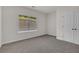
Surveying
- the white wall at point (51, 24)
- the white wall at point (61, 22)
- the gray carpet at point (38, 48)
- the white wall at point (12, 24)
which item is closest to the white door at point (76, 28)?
the gray carpet at point (38, 48)

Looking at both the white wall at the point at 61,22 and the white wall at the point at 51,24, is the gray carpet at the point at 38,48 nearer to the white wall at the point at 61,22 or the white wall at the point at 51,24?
the white wall at the point at 61,22

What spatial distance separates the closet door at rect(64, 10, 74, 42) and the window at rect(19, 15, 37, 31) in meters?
2.89

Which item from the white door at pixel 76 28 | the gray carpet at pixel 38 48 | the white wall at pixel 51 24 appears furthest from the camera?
the white wall at pixel 51 24

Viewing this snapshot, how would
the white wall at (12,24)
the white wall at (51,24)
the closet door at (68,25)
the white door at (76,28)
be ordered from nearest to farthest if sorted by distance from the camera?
the white wall at (12,24)
the white door at (76,28)
the closet door at (68,25)
the white wall at (51,24)

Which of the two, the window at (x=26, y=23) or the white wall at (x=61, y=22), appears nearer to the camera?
the white wall at (x=61, y=22)

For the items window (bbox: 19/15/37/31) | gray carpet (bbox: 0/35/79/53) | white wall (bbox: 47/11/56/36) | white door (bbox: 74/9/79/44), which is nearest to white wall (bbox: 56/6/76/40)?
white door (bbox: 74/9/79/44)

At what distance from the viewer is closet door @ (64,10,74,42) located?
15.2 feet

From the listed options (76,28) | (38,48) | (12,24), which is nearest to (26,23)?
(12,24)

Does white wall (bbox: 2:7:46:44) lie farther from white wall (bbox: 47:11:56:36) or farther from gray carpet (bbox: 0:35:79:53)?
white wall (bbox: 47:11:56:36)

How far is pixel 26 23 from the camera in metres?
5.91

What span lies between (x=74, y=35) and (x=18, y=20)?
3.78 m

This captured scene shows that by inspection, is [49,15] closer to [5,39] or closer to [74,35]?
[74,35]

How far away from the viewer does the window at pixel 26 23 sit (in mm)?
5357

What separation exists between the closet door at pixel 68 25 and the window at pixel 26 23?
9.49 ft
